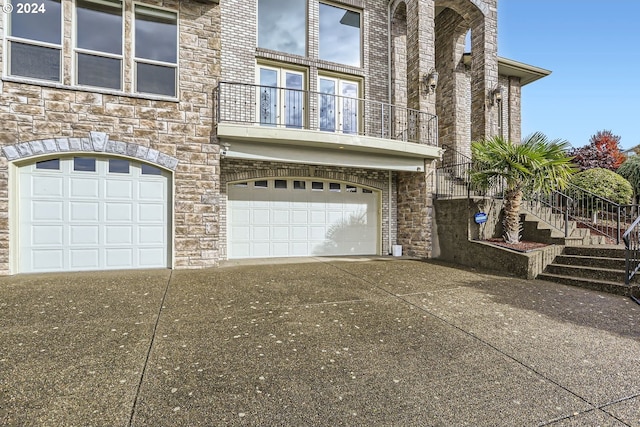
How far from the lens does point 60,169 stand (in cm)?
672

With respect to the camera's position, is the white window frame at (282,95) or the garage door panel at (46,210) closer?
the garage door panel at (46,210)

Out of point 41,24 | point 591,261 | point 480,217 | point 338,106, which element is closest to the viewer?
point 591,261

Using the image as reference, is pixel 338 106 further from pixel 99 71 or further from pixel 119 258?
pixel 119 258

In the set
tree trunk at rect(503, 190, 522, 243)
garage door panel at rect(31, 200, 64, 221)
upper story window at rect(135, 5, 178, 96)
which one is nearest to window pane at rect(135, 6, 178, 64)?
upper story window at rect(135, 5, 178, 96)

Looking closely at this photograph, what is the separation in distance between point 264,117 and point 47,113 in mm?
4905

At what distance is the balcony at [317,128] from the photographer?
25.5ft

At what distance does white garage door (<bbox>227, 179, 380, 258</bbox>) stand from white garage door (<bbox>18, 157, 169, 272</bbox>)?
217 centimetres

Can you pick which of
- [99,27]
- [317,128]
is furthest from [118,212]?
[317,128]

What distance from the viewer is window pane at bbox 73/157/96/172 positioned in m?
6.82

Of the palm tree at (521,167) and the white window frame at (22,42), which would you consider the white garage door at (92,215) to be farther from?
the palm tree at (521,167)

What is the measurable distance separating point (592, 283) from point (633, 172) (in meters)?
11.6

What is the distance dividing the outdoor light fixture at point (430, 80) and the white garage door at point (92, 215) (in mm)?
8050

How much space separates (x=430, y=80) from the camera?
975 centimetres

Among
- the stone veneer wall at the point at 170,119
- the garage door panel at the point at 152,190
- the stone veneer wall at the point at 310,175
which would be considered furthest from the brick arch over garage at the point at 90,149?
the stone veneer wall at the point at 310,175
